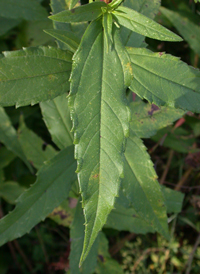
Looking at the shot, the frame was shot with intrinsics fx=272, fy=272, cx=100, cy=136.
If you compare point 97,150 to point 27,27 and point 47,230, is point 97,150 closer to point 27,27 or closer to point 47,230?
point 27,27

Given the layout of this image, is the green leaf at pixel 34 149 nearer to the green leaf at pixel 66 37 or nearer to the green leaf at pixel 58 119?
the green leaf at pixel 58 119

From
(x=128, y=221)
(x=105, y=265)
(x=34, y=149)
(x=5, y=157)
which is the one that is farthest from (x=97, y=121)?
(x=105, y=265)

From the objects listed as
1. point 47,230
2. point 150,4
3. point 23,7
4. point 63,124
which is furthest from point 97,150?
point 47,230

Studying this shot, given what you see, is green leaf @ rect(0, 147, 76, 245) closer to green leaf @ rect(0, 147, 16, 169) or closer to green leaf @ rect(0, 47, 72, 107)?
green leaf @ rect(0, 47, 72, 107)

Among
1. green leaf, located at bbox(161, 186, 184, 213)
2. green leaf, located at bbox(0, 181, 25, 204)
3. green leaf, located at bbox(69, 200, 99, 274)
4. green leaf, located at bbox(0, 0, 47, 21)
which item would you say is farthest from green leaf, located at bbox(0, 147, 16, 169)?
green leaf, located at bbox(161, 186, 184, 213)

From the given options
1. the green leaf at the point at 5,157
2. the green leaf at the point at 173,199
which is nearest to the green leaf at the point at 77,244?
the green leaf at the point at 173,199
